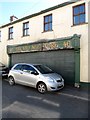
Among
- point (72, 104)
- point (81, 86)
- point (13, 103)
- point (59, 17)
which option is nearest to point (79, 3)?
point (59, 17)

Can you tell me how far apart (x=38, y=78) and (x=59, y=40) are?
4451 mm

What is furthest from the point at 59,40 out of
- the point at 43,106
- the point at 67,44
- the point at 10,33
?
the point at 10,33

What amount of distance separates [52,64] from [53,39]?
215 centimetres

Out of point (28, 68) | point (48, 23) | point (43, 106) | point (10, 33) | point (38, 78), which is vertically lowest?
point (43, 106)

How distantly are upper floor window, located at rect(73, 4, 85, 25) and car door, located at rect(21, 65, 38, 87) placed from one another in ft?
17.3

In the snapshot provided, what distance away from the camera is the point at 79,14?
38.0 feet

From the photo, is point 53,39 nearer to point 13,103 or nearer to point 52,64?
point 52,64

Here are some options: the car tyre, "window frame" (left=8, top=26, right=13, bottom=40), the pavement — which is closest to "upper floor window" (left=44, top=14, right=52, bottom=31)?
"window frame" (left=8, top=26, right=13, bottom=40)

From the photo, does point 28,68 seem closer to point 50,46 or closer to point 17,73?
point 17,73

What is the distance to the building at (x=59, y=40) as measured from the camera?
36.1 feet

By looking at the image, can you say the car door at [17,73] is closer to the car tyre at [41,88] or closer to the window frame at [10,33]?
the car tyre at [41,88]

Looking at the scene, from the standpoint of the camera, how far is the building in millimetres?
11016

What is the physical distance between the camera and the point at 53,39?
12625mm

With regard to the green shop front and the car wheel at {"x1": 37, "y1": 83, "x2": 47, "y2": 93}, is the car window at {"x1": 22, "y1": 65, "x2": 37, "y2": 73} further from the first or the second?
the green shop front
